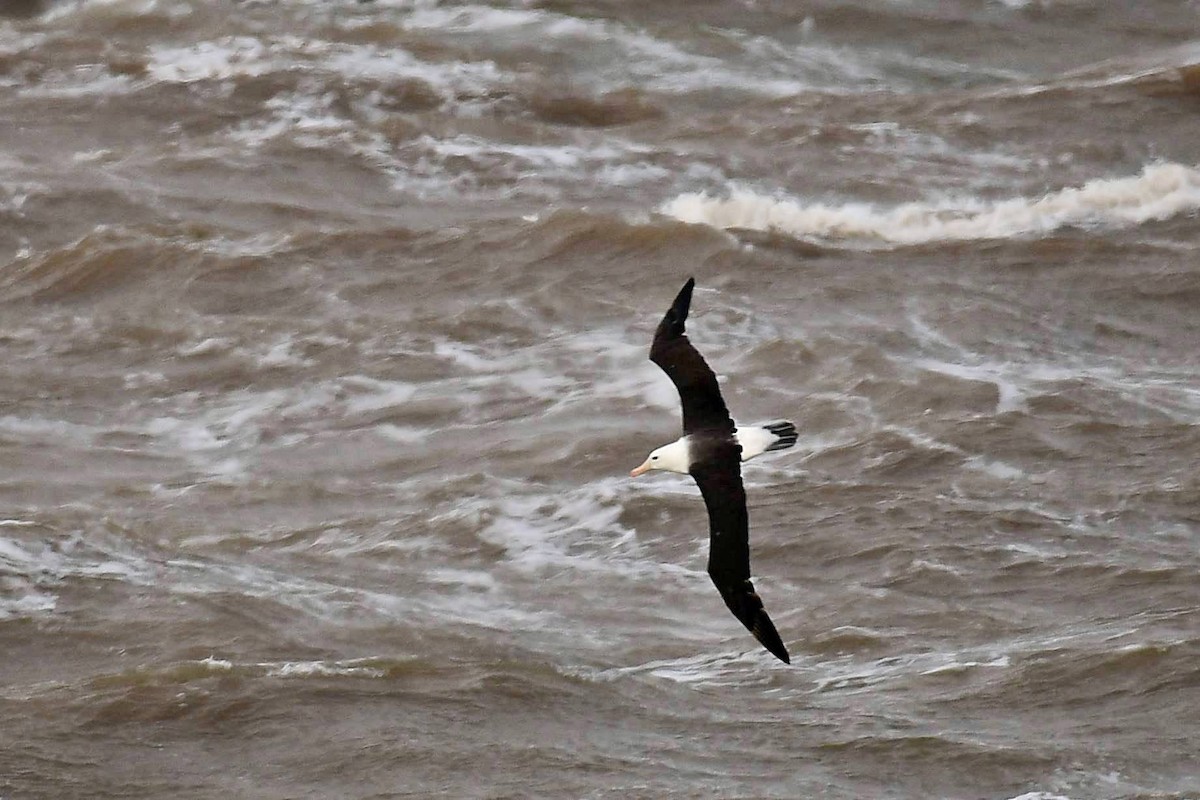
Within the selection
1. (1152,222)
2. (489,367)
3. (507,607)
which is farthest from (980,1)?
(507,607)

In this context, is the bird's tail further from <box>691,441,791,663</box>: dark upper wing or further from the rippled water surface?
the rippled water surface

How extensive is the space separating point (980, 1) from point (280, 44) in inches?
276

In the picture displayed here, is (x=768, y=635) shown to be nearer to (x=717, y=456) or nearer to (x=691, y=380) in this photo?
(x=717, y=456)

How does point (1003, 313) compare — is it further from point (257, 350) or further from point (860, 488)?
point (257, 350)

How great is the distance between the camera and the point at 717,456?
→ 9.02 meters

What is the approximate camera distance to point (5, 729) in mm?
9008

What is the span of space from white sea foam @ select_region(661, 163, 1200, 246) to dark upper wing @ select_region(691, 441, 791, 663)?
6801 millimetres

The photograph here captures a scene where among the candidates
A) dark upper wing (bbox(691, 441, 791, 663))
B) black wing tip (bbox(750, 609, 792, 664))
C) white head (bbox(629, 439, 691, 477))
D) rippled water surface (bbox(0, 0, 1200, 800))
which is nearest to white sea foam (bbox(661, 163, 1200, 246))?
rippled water surface (bbox(0, 0, 1200, 800))

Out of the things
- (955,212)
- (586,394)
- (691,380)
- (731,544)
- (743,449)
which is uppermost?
(691,380)

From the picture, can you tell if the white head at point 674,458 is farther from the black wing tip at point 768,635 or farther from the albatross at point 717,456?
the black wing tip at point 768,635

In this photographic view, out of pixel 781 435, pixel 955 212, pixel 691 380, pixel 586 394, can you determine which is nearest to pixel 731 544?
pixel 781 435

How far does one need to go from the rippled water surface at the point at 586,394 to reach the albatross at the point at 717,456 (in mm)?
807

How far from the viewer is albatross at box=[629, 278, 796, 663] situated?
8.23 meters

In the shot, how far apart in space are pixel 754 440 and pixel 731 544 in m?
0.84
